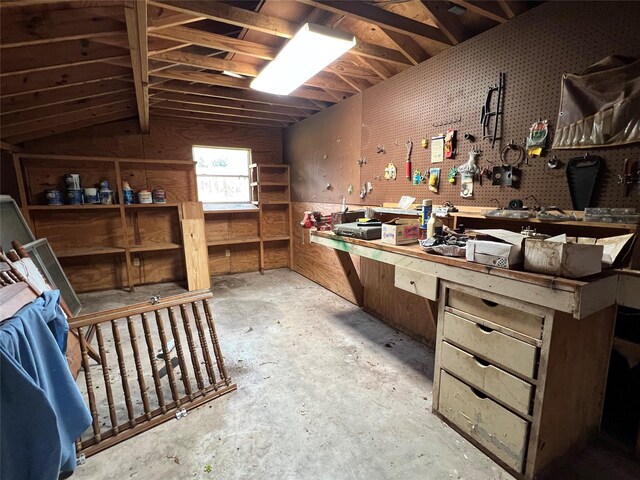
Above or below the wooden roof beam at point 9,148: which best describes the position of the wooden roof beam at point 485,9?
above

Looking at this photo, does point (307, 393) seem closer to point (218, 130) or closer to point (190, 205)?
point (190, 205)

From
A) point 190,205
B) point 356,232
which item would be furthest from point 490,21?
point 190,205

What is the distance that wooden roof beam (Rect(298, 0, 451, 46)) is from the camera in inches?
64.6

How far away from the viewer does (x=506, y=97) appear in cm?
178

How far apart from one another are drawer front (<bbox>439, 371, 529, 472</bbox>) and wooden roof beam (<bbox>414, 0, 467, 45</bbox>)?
6.95ft

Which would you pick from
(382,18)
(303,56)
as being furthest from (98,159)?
(382,18)

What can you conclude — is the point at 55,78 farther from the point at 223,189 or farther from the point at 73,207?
the point at 223,189

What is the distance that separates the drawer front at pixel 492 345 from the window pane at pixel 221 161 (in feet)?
13.4

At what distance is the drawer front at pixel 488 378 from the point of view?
1.24 metres

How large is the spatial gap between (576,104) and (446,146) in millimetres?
770

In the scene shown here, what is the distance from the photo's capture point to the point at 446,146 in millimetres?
2137

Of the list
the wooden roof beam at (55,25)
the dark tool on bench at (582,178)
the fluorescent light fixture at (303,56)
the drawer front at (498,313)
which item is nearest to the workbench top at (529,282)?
the drawer front at (498,313)

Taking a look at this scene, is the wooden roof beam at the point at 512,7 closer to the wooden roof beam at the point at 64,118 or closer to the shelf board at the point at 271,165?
the shelf board at the point at 271,165

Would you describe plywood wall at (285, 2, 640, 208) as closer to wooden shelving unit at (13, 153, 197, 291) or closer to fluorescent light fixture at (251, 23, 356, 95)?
fluorescent light fixture at (251, 23, 356, 95)
